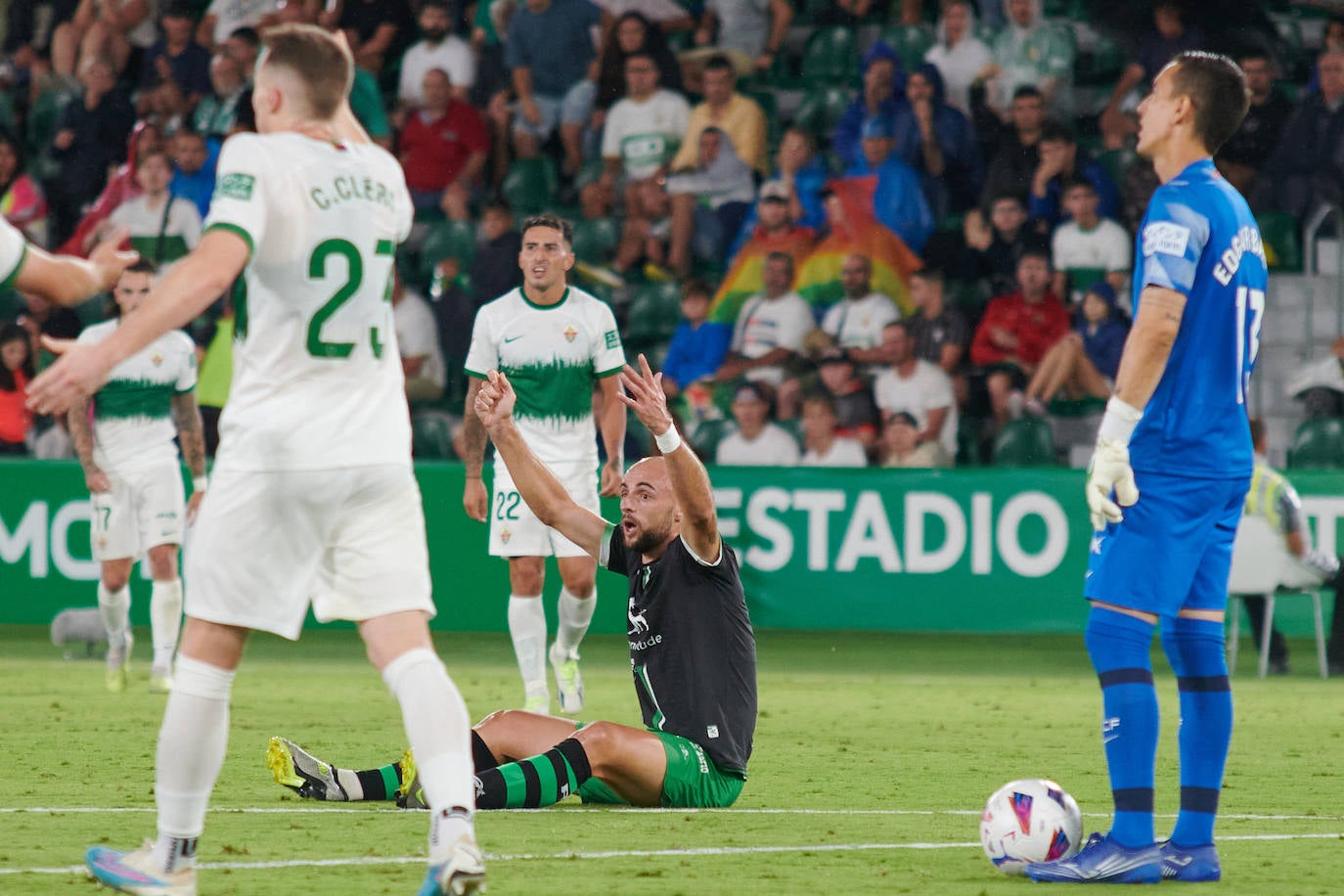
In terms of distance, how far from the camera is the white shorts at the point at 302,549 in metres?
4.73

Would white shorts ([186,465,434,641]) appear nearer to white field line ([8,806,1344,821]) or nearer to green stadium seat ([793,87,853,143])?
white field line ([8,806,1344,821])

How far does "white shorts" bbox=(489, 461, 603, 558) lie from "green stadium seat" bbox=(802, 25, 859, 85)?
30.2 feet

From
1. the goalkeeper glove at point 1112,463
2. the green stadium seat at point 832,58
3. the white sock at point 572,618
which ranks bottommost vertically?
the white sock at point 572,618

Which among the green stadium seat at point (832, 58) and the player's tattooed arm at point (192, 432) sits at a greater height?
the green stadium seat at point (832, 58)

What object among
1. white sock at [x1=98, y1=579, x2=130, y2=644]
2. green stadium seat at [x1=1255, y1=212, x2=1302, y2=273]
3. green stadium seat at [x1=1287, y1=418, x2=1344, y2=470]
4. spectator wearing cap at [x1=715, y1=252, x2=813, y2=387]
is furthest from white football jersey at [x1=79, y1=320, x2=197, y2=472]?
green stadium seat at [x1=1255, y1=212, x2=1302, y2=273]

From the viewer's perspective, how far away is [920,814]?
6809mm

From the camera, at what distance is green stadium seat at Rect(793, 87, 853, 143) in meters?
18.2

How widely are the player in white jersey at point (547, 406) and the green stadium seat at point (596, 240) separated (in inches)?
275

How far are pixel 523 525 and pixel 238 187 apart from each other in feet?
18.9

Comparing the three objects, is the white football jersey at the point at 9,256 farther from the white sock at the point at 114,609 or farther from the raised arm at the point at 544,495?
the white sock at the point at 114,609

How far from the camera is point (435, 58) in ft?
61.9

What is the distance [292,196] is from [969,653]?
10165mm

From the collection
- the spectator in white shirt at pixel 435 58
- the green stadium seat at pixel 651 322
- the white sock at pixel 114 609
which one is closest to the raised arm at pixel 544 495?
the white sock at pixel 114 609

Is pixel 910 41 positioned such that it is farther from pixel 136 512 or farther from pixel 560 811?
pixel 560 811
